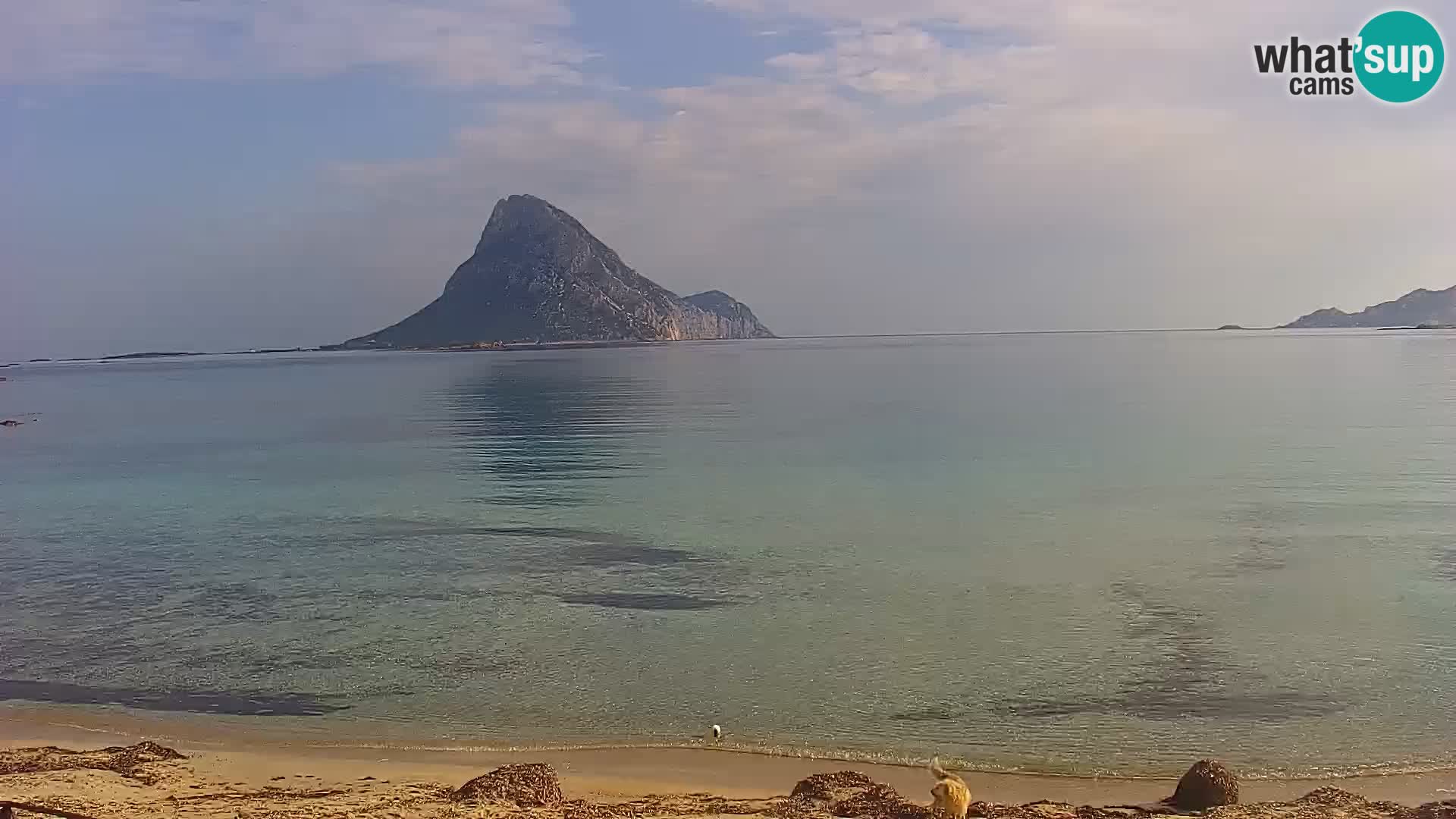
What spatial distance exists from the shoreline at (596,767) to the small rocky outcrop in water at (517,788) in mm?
397

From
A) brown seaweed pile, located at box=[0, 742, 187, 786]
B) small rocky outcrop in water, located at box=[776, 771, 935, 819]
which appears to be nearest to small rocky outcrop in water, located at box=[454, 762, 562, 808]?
small rocky outcrop in water, located at box=[776, 771, 935, 819]

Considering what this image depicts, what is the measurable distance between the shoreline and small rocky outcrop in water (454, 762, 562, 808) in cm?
40

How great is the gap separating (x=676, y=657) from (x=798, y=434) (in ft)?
116

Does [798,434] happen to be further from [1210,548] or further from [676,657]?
[676,657]

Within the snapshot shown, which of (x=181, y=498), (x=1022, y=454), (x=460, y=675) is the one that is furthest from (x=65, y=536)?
(x=1022, y=454)

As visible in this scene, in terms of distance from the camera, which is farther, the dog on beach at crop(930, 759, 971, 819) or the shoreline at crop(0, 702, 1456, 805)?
the shoreline at crop(0, 702, 1456, 805)

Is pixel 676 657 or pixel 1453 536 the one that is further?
pixel 1453 536

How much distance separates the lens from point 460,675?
1585 centimetres

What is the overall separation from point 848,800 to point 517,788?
138 inches

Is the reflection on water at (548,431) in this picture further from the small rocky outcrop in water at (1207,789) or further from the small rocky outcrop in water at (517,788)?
the small rocky outcrop in water at (1207,789)

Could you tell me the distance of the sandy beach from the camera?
35.0ft

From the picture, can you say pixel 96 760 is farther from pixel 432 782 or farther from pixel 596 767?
pixel 596 767

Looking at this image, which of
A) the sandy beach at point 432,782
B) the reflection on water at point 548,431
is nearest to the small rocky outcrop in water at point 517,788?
the sandy beach at point 432,782

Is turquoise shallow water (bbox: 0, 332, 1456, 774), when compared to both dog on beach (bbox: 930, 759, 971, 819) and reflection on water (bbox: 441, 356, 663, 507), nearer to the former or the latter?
reflection on water (bbox: 441, 356, 663, 507)
